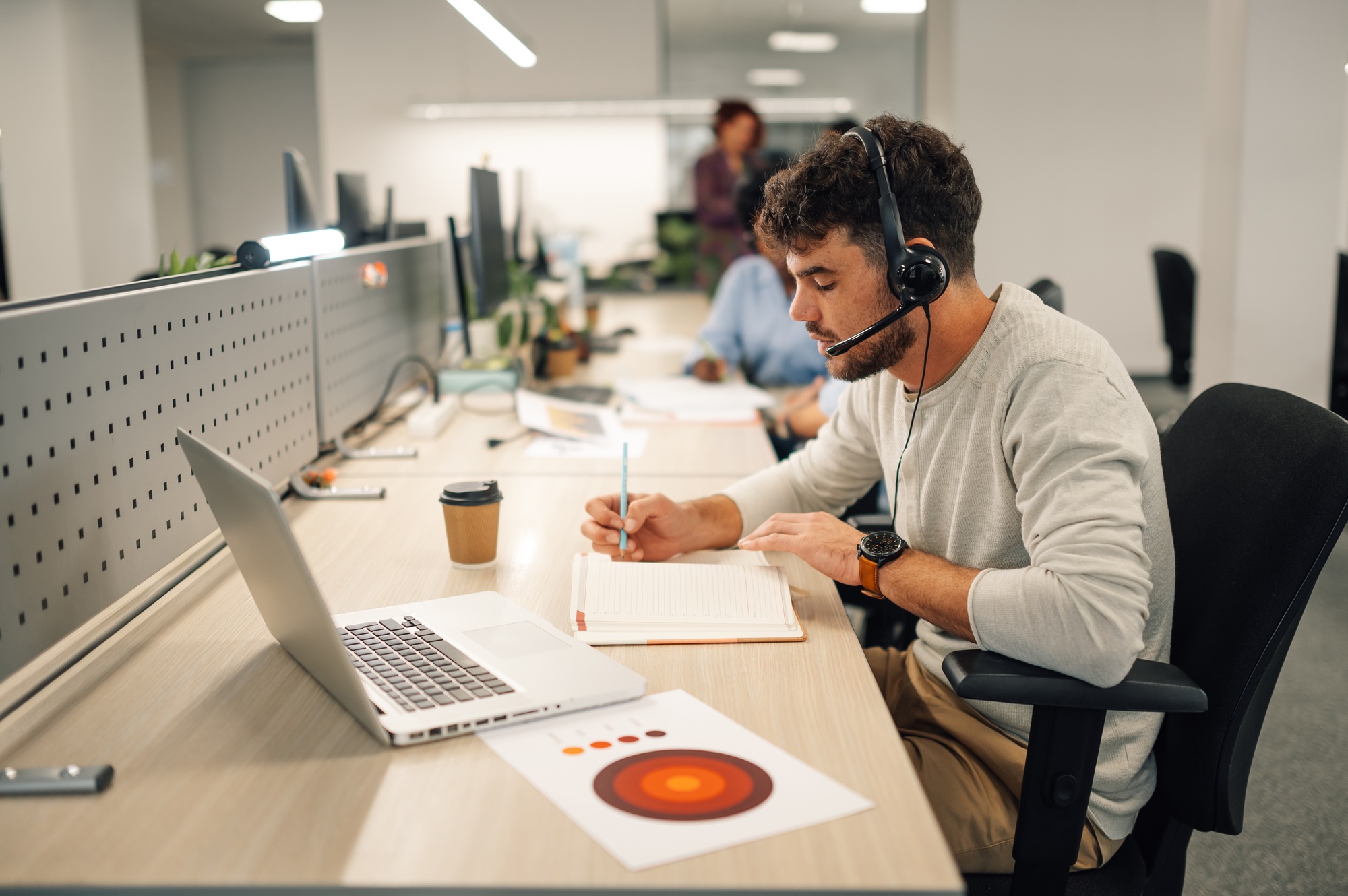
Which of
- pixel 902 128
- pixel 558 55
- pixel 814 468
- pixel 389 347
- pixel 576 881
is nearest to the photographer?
pixel 576 881

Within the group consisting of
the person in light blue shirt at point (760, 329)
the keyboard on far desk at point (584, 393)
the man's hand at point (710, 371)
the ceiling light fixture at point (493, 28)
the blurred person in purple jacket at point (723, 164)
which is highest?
the ceiling light fixture at point (493, 28)

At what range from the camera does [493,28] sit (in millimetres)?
4113

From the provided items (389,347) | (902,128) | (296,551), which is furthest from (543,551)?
(389,347)

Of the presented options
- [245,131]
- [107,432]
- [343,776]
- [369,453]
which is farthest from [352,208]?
[245,131]

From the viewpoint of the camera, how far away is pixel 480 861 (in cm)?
69

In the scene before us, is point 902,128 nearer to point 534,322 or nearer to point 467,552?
point 467,552

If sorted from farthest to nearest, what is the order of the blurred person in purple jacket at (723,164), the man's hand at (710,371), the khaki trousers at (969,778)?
the blurred person in purple jacket at (723,164)
the man's hand at (710,371)
the khaki trousers at (969,778)

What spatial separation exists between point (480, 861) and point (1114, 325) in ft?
20.7

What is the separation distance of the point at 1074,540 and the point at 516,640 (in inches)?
22.5

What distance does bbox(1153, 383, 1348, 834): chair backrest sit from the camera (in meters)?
0.99

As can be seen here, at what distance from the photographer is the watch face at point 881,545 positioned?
3.72 ft

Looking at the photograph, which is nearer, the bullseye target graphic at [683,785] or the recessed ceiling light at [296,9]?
the bullseye target graphic at [683,785]

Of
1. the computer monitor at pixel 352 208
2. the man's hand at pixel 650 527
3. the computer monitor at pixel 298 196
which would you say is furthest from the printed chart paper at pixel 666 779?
the computer monitor at pixel 352 208

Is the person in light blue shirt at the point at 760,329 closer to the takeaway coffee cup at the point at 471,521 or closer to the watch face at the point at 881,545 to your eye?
the takeaway coffee cup at the point at 471,521
